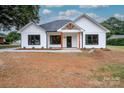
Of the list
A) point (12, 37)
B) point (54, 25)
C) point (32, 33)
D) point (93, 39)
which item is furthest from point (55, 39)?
point (12, 37)

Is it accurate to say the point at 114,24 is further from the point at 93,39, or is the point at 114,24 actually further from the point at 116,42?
the point at 93,39

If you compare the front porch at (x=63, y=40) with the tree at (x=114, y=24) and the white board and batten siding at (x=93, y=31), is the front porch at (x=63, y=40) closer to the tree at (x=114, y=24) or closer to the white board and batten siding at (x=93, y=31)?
the white board and batten siding at (x=93, y=31)

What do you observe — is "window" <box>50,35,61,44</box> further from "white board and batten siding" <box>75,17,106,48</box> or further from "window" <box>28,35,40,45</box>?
"white board and batten siding" <box>75,17,106,48</box>

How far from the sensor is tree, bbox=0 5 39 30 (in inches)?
1237

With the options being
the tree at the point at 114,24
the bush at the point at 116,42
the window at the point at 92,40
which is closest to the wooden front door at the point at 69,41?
the window at the point at 92,40

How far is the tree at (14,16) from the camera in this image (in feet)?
103

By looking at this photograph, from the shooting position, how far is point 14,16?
32406mm

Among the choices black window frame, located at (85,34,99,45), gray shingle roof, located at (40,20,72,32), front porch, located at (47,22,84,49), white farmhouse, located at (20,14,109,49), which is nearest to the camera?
white farmhouse, located at (20,14,109,49)

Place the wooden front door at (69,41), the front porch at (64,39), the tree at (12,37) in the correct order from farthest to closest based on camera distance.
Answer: the tree at (12,37) < the wooden front door at (69,41) < the front porch at (64,39)

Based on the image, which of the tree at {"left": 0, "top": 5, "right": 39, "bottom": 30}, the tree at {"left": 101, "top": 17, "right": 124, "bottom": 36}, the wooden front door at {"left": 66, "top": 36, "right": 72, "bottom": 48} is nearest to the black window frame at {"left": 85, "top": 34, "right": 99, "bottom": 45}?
the wooden front door at {"left": 66, "top": 36, "right": 72, "bottom": 48}

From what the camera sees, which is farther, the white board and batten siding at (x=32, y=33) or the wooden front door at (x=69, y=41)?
the wooden front door at (x=69, y=41)

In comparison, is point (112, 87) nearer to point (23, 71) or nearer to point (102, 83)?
point (102, 83)

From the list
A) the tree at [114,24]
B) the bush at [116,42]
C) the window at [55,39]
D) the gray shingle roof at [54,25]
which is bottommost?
the bush at [116,42]
